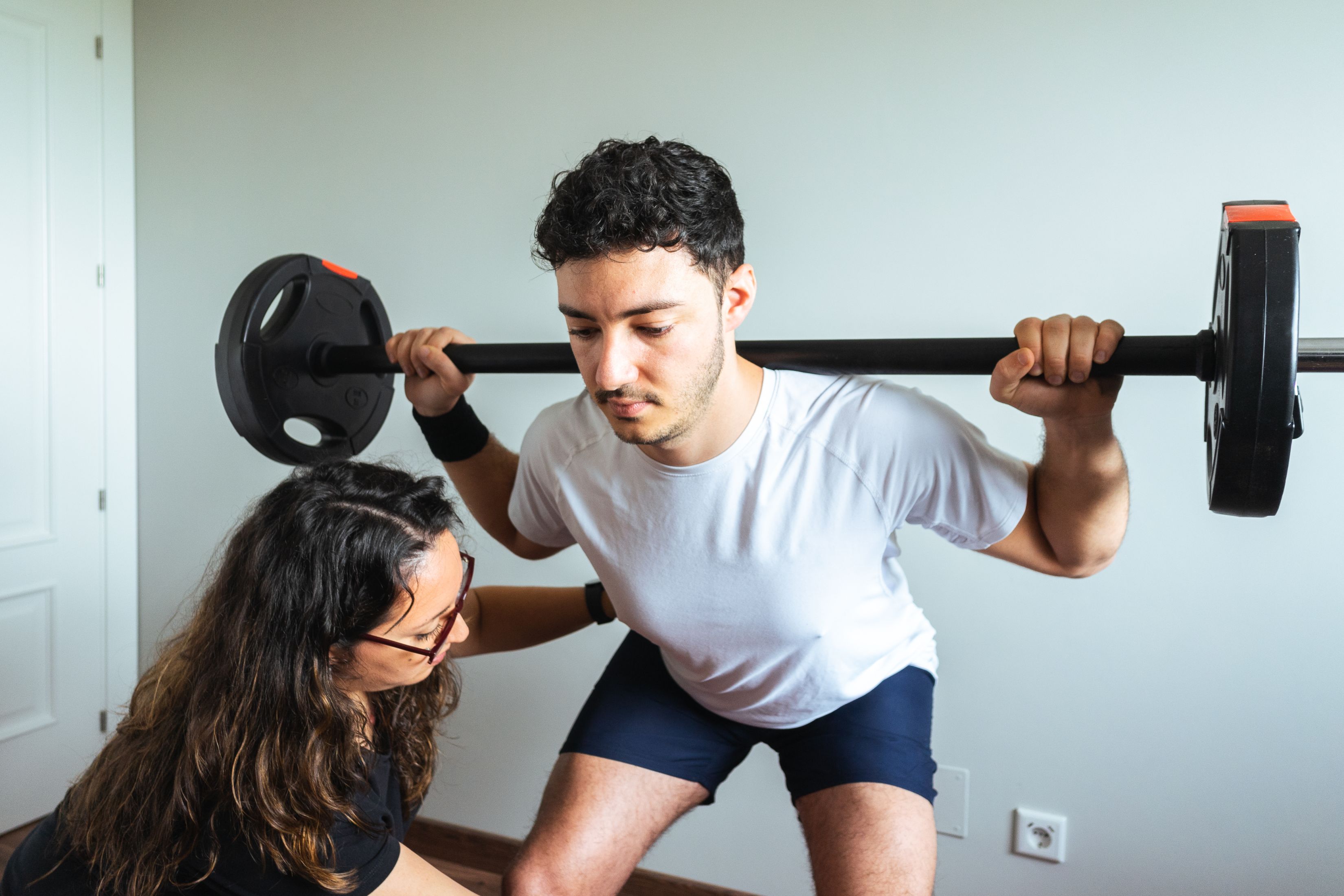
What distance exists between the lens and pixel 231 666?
3.66ft

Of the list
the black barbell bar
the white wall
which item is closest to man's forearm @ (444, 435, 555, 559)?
the black barbell bar

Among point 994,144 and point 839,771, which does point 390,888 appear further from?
point 994,144

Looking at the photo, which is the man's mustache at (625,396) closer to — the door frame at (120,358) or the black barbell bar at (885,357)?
the black barbell bar at (885,357)

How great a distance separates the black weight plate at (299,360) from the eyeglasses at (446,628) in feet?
1.39

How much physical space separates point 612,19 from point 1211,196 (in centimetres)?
122

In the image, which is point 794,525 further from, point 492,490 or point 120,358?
point 120,358

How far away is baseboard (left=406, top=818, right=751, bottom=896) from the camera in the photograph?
2191 mm

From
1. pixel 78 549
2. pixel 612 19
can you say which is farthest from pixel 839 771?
pixel 78 549

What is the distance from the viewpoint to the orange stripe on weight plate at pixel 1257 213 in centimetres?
94

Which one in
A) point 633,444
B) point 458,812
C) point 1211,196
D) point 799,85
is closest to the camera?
point 633,444

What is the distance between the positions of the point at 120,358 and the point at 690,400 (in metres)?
2.17

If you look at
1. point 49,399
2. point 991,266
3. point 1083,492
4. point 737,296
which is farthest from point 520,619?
point 49,399

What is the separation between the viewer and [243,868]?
1031 mm

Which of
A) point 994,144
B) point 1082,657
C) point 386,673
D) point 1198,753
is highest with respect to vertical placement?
point 994,144
